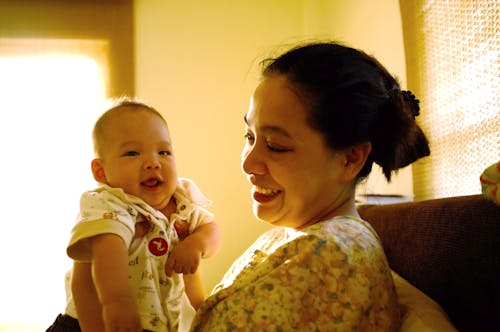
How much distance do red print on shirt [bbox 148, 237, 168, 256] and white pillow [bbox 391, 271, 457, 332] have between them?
0.54 m

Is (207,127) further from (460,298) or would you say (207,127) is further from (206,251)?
(460,298)

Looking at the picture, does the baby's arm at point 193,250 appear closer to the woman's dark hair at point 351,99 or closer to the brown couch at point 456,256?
the woman's dark hair at point 351,99

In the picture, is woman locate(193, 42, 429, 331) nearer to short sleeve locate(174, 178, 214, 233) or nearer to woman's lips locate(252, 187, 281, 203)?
woman's lips locate(252, 187, 281, 203)

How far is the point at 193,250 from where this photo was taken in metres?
1.03

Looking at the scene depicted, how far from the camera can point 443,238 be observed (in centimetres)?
97

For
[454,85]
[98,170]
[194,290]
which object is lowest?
[194,290]

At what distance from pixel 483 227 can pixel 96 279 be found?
76cm

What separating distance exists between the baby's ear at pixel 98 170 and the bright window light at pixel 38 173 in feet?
7.27

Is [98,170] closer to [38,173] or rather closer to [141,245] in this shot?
[141,245]

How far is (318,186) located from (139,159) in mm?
437

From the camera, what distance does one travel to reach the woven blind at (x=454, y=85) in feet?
4.73

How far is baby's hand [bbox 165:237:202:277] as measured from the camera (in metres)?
0.99

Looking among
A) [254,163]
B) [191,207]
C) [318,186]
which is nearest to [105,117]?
[191,207]

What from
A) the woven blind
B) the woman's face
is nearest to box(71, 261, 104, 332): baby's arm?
the woman's face
